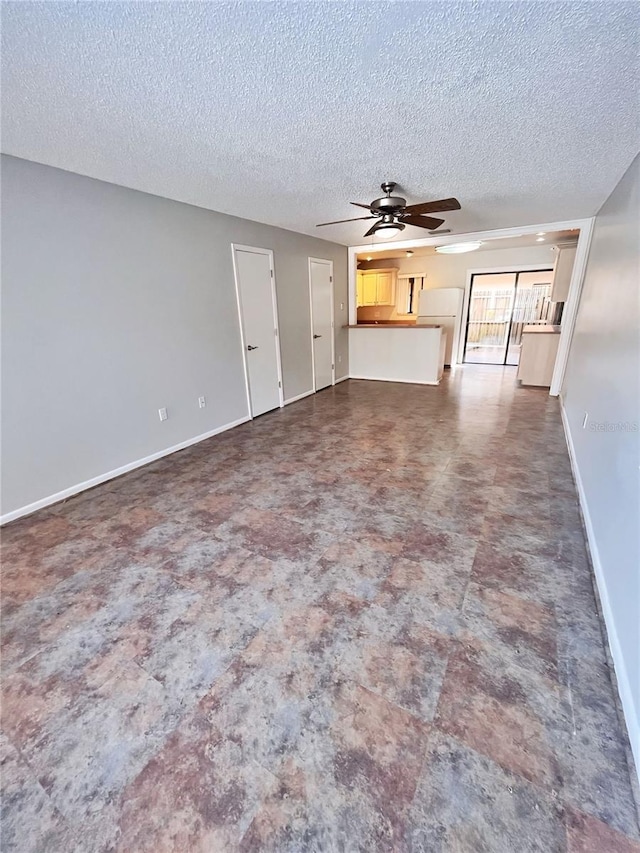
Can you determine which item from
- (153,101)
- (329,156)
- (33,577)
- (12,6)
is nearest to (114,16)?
(12,6)

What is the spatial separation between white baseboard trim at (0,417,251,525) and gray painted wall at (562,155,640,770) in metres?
3.43

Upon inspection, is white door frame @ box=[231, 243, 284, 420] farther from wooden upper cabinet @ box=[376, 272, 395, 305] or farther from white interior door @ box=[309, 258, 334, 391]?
wooden upper cabinet @ box=[376, 272, 395, 305]

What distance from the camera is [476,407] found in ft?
15.7

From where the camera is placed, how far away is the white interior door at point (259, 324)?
4.09m

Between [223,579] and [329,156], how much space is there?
2.77 metres

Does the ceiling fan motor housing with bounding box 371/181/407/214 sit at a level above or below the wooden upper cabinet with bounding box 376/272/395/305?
above

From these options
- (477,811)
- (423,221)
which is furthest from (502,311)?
(477,811)

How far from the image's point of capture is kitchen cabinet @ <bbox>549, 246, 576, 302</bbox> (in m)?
4.97

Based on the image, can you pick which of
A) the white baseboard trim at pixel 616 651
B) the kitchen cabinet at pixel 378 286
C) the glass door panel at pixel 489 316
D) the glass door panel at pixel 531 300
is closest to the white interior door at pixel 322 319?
the kitchen cabinet at pixel 378 286

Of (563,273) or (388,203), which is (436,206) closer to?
(388,203)

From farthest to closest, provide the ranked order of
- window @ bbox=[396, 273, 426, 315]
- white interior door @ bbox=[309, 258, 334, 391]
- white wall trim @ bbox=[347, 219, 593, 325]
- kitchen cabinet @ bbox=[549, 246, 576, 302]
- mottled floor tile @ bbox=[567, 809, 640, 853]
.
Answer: window @ bbox=[396, 273, 426, 315], white interior door @ bbox=[309, 258, 334, 391], kitchen cabinet @ bbox=[549, 246, 576, 302], white wall trim @ bbox=[347, 219, 593, 325], mottled floor tile @ bbox=[567, 809, 640, 853]

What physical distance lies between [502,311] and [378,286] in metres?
2.71

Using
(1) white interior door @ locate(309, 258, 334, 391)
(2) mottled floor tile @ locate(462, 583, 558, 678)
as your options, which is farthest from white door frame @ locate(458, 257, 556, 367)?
(2) mottled floor tile @ locate(462, 583, 558, 678)

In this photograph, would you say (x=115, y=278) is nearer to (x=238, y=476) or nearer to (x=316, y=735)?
Answer: (x=238, y=476)
